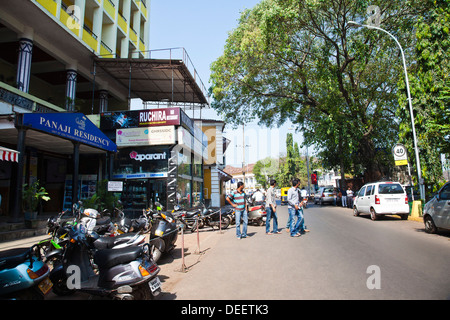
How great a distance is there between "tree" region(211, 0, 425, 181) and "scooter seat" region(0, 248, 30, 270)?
1550 cm

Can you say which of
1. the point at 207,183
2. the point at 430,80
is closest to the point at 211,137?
the point at 207,183

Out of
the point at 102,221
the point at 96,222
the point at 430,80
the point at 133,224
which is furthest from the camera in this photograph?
the point at 430,80

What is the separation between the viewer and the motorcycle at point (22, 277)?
3.18 m

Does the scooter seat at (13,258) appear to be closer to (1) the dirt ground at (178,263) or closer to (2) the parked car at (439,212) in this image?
(1) the dirt ground at (178,263)

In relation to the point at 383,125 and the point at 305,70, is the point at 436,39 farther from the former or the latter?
the point at 383,125

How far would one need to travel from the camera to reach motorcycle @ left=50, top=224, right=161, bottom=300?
349 centimetres

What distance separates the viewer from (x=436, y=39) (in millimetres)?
12172

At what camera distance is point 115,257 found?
364 centimetres

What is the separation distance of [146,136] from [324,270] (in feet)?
43.9

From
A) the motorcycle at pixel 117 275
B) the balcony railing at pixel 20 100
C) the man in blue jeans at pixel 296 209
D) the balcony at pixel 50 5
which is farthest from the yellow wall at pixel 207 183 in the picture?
the motorcycle at pixel 117 275

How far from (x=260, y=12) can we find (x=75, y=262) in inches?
637

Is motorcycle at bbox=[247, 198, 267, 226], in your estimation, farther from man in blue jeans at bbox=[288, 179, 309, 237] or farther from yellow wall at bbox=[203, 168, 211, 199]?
yellow wall at bbox=[203, 168, 211, 199]

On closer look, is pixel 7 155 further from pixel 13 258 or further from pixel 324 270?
pixel 324 270
